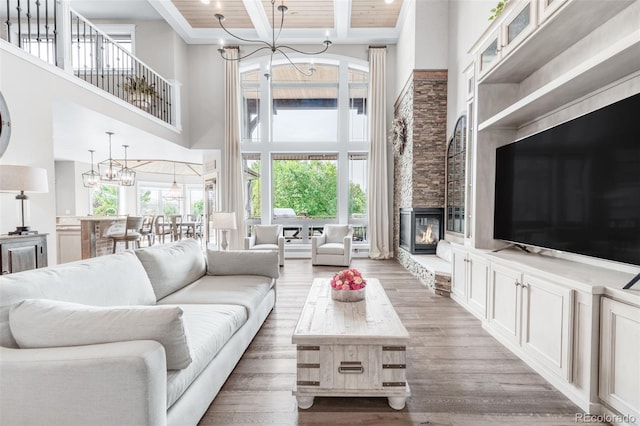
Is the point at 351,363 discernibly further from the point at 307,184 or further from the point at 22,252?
the point at 307,184

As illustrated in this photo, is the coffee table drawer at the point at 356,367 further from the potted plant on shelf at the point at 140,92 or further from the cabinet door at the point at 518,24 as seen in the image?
the potted plant on shelf at the point at 140,92

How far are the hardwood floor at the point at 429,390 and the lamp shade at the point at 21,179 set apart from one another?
2.58 metres

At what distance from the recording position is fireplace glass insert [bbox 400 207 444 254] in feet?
17.5

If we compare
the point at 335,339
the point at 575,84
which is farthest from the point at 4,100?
the point at 575,84

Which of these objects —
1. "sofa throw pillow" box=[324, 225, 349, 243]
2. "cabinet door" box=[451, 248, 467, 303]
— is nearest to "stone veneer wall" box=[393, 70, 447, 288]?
"cabinet door" box=[451, 248, 467, 303]

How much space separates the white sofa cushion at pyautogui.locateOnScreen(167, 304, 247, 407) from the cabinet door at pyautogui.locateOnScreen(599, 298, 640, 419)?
2.23 metres

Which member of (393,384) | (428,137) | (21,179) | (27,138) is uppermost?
(428,137)

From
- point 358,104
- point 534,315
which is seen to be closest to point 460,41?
point 358,104

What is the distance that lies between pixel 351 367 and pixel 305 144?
19.4 feet

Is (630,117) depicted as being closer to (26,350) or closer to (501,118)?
(501,118)

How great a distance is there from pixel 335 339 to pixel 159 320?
0.96 metres

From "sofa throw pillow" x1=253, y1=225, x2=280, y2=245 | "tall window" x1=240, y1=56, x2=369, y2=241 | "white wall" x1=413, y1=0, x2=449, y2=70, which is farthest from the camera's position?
"tall window" x1=240, y1=56, x2=369, y2=241

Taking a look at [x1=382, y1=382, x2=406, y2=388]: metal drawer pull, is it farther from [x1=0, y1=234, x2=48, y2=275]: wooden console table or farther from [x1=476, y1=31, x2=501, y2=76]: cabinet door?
[x1=0, y1=234, x2=48, y2=275]: wooden console table

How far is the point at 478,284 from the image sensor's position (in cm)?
315
